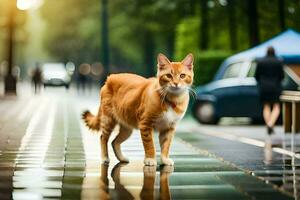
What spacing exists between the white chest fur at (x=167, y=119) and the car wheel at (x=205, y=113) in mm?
11747

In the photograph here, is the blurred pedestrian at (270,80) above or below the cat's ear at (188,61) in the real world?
below

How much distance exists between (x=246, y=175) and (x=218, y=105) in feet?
39.9

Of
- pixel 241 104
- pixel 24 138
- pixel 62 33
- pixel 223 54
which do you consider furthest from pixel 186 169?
pixel 62 33

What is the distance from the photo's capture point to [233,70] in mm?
23469

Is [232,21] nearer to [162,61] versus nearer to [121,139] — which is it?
[121,139]

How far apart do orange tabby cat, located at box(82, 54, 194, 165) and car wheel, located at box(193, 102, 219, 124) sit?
36.1ft

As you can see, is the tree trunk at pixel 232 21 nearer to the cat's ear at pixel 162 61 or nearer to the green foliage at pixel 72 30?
the green foliage at pixel 72 30

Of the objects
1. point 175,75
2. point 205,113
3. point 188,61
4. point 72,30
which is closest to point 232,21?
point 205,113

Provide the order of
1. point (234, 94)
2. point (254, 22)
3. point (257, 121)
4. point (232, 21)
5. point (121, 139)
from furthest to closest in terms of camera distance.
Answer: point (232, 21), point (254, 22), point (257, 121), point (234, 94), point (121, 139)

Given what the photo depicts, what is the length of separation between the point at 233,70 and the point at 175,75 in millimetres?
12702

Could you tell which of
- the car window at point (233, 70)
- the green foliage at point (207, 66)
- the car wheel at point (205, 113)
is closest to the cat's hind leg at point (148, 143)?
the car wheel at point (205, 113)

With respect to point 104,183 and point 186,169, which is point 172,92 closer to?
point 186,169

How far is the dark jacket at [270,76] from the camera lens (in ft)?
61.1

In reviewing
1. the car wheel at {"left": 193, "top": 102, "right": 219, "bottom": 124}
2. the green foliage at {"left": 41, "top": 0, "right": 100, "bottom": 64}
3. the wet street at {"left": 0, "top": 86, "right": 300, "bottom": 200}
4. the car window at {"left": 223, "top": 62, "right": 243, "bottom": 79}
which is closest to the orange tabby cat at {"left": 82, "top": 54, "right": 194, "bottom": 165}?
the wet street at {"left": 0, "top": 86, "right": 300, "bottom": 200}
